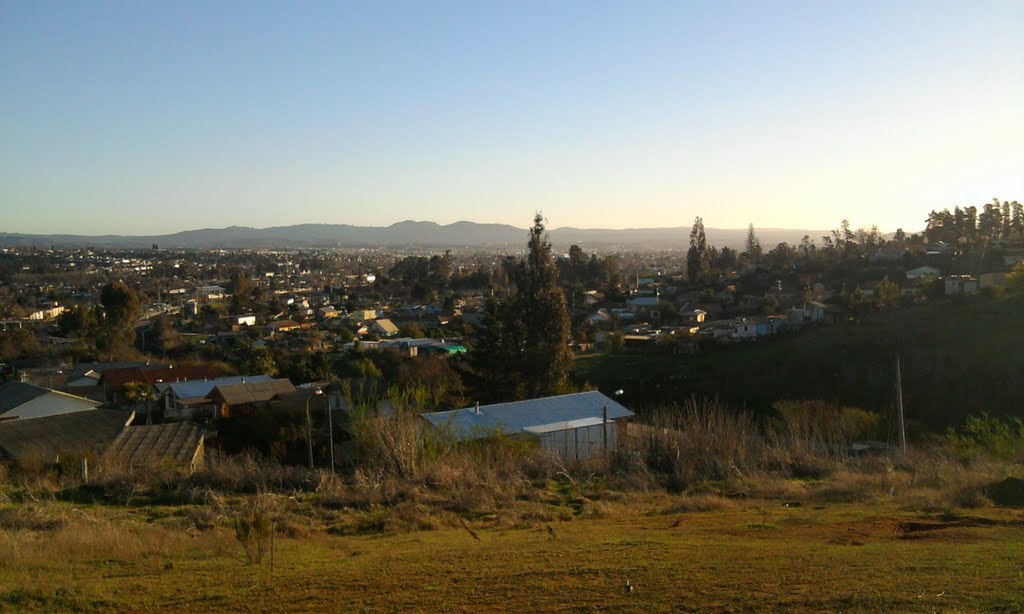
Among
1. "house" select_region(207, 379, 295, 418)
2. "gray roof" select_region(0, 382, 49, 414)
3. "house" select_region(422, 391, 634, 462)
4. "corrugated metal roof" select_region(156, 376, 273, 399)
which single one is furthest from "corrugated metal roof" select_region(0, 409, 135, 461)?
"house" select_region(422, 391, 634, 462)

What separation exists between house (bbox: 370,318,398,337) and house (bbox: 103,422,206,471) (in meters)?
26.9

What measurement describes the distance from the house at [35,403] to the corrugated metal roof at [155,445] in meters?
5.43

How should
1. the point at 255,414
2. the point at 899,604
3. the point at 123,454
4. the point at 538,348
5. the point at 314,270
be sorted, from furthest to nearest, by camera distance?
1. the point at 314,270
2. the point at 538,348
3. the point at 255,414
4. the point at 123,454
5. the point at 899,604

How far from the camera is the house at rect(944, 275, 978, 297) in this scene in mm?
38844

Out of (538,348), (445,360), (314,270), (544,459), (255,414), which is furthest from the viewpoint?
(314,270)

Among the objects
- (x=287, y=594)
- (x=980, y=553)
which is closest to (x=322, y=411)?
(x=287, y=594)

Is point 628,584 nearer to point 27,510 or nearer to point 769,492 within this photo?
point 769,492

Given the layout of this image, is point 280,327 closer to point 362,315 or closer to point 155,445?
point 362,315

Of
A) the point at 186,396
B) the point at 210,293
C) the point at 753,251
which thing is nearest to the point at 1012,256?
the point at 753,251

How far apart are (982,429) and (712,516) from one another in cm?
919

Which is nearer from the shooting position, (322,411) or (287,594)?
(287,594)

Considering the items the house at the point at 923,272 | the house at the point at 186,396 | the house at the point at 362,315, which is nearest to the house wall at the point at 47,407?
the house at the point at 186,396

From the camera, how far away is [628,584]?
640 cm

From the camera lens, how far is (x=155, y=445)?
1684 centimetres
